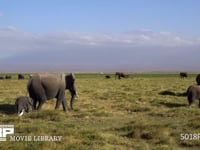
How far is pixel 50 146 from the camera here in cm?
1102

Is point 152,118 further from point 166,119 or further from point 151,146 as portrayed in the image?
point 151,146

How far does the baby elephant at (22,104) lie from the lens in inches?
719

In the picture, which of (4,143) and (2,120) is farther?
(2,120)

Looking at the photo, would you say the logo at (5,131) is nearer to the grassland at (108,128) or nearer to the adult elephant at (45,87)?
the grassland at (108,128)

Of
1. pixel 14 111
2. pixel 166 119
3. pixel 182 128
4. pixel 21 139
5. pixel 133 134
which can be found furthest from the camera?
pixel 14 111

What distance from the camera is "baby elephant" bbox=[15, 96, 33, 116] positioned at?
18250mm

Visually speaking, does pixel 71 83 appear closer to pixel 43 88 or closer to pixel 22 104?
pixel 43 88

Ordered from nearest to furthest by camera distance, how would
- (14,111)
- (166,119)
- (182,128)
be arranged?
1. (182,128)
2. (166,119)
3. (14,111)

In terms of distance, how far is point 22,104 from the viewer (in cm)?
1850

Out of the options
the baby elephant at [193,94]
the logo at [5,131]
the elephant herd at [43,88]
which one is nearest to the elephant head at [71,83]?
the elephant herd at [43,88]

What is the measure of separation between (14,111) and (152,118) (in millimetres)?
6900

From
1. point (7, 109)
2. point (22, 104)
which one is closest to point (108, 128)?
point (22, 104)

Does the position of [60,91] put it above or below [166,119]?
above

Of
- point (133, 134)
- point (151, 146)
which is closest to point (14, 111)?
point (133, 134)
